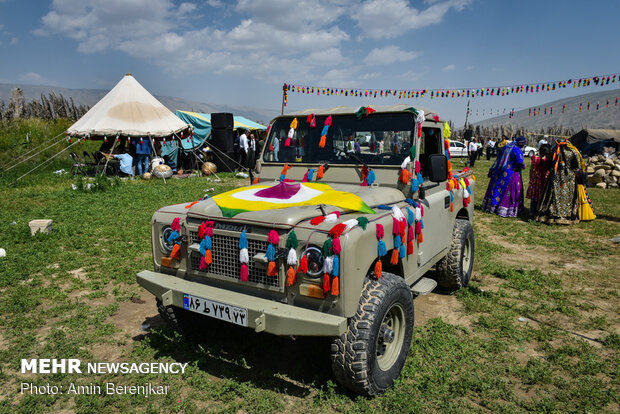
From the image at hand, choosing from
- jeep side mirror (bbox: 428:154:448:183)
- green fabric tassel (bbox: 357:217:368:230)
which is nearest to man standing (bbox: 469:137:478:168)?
jeep side mirror (bbox: 428:154:448:183)

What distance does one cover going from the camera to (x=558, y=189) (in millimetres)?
9312

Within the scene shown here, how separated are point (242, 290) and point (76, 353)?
179cm

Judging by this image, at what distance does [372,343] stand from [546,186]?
28.3ft

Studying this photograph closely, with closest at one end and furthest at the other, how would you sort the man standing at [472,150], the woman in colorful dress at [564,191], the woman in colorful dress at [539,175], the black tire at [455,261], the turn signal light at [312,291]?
the turn signal light at [312,291] < the black tire at [455,261] < the woman in colorful dress at [564,191] < the woman in colorful dress at [539,175] < the man standing at [472,150]

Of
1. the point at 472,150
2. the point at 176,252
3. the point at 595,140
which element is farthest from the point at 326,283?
the point at 595,140

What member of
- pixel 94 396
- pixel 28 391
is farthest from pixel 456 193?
pixel 28 391

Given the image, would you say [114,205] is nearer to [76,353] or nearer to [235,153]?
[76,353]

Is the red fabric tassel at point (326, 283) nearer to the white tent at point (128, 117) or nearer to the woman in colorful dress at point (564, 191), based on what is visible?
the woman in colorful dress at point (564, 191)

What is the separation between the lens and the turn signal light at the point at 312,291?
2.73 m

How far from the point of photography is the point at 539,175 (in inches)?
396

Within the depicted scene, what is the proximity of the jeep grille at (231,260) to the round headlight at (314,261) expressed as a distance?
0.27m

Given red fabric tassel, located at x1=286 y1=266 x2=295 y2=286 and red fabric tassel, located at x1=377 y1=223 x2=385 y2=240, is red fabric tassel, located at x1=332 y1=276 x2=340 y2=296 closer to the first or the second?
red fabric tassel, located at x1=286 y1=266 x2=295 y2=286

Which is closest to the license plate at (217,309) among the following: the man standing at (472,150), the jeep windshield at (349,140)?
the jeep windshield at (349,140)

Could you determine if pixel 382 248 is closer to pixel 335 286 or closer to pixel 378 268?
pixel 378 268
